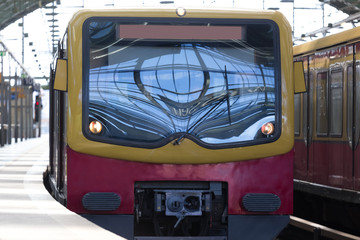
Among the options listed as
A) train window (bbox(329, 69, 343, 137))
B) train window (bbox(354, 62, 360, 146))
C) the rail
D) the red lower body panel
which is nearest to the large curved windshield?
the red lower body panel

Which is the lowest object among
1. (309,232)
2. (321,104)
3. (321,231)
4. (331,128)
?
(309,232)

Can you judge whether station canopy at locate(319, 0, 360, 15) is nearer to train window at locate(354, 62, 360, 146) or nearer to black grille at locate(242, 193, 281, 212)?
train window at locate(354, 62, 360, 146)

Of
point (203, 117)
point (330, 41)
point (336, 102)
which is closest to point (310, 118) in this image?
point (336, 102)

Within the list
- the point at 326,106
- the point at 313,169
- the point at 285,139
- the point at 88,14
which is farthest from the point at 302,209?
the point at 88,14

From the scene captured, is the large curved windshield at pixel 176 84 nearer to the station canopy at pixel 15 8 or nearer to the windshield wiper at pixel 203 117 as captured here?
the windshield wiper at pixel 203 117

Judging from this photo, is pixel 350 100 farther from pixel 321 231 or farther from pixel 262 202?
pixel 262 202

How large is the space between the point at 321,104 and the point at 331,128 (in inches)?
22.9

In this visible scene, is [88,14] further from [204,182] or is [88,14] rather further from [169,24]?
[204,182]

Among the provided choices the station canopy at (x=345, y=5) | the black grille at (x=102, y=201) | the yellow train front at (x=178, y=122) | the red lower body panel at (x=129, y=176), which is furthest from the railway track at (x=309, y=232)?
the station canopy at (x=345, y=5)

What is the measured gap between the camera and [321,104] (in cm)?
1255

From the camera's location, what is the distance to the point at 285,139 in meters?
8.48

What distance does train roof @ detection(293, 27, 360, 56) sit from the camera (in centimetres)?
1127

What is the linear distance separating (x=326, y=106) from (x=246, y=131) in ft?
13.7

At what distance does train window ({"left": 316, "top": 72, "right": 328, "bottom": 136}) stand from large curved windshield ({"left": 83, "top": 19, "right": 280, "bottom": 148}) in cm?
403
